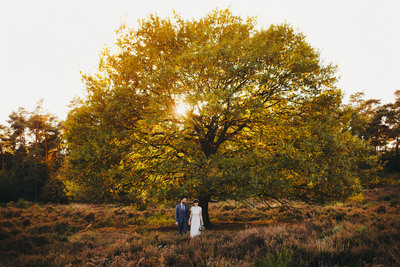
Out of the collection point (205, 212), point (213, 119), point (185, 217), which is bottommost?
point (205, 212)

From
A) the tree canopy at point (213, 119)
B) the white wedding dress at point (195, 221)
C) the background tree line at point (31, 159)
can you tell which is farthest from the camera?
the background tree line at point (31, 159)

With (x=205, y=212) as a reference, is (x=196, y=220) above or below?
above

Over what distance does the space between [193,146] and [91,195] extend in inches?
252

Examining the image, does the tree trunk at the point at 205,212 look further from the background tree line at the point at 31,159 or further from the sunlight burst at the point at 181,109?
the background tree line at the point at 31,159

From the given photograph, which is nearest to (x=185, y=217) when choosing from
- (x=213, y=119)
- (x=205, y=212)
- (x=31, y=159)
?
(x=205, y=212)

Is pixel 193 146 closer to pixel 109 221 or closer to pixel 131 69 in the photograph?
pixel 131 69

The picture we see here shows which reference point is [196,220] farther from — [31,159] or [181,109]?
[31,159]

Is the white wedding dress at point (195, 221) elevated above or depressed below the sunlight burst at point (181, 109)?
below

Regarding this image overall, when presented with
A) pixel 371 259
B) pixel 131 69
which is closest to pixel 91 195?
pixel 131 69

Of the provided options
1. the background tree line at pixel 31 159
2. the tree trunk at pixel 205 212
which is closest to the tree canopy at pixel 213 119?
the tree trunk at pixel 205 212

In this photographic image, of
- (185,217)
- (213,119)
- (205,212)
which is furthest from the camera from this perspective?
(205,212)

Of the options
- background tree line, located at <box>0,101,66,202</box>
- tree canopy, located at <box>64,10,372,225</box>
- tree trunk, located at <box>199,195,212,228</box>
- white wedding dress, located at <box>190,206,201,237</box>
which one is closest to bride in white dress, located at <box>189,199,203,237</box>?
white wedding dress, located at <box>190,206,201,237</box>

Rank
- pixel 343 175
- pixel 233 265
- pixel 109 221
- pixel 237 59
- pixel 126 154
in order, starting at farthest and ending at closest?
1. pixel 109 221
2. pixel 126 154
3. pixel 237 59
4. pixel 343 175
5. pixel 233 265

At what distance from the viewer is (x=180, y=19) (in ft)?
42.6
